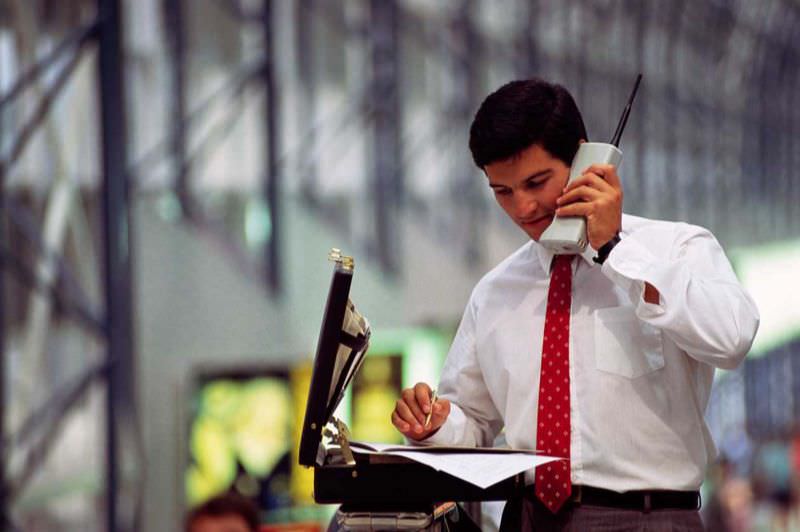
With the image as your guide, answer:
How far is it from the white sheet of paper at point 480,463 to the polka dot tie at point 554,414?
11cm

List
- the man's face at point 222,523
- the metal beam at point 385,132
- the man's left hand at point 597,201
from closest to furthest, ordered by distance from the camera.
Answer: the man's left hand at point 597,201, the man's face at point 222,523, the metal beam at point 385,132

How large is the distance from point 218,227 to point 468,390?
925 centimetres

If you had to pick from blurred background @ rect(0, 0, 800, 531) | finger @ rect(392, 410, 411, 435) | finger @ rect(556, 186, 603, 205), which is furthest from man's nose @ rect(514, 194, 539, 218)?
blurred background @ rect(0, 0, 800, 531)

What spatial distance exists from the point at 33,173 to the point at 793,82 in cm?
3074

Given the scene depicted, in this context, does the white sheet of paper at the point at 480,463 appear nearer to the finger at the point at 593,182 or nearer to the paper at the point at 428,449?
the paper at the point at 428,449

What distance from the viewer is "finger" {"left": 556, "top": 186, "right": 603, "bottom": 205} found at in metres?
2.66

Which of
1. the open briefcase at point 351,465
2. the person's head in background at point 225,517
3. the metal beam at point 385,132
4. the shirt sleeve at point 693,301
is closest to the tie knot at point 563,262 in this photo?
the shirt sleeve at point 693,301

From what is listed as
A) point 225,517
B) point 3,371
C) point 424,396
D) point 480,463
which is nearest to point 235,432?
point 3,371

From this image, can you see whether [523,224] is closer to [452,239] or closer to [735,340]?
[735,340]

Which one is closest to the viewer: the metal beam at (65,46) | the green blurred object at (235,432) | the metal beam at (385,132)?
the metal beam at (65,46)

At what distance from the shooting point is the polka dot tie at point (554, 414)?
9.20 ft

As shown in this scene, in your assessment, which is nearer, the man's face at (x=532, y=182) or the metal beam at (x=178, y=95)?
the man's face at (x=532, y=182)

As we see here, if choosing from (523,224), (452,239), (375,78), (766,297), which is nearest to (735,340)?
(523,224)

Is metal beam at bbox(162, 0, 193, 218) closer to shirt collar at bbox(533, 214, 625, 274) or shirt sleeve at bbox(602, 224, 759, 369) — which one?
shirt collar at bbox(533, 214, 625, 274)
